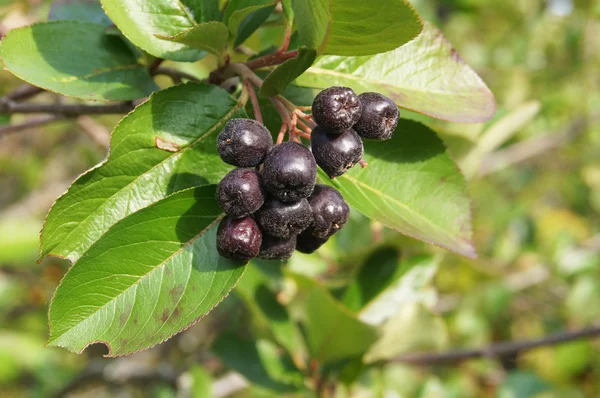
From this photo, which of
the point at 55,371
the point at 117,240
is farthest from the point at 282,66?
the point at 55,371

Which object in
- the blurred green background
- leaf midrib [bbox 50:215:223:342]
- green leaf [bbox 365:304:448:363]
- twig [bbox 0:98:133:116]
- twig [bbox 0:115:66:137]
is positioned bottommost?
the blurred green background

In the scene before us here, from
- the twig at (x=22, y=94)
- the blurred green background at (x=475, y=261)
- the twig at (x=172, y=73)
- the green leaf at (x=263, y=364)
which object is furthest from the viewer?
the blurred green background at (x=475, y=261)

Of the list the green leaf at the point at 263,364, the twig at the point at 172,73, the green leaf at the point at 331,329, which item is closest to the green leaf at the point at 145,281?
the twig at the point at 172,73

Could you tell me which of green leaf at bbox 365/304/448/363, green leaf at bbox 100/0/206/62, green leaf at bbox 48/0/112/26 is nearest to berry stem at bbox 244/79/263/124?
green leaf at bbox 100/0/206/62

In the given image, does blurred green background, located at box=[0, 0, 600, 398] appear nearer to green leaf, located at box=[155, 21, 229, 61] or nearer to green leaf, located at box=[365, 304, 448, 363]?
green leaf, located at box=[365, 304, 448, 363]

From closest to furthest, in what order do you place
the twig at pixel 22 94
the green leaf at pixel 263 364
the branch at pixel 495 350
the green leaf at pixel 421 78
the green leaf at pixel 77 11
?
the green leaf at pixel 421 78, the green leaf at pixel 77 11, the twig at pixel 22 94, the green leaf at pixel 263 364, the branch at pixel 495 350

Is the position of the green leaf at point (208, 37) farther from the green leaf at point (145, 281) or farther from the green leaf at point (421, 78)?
the green leaf at point (145, 281)
